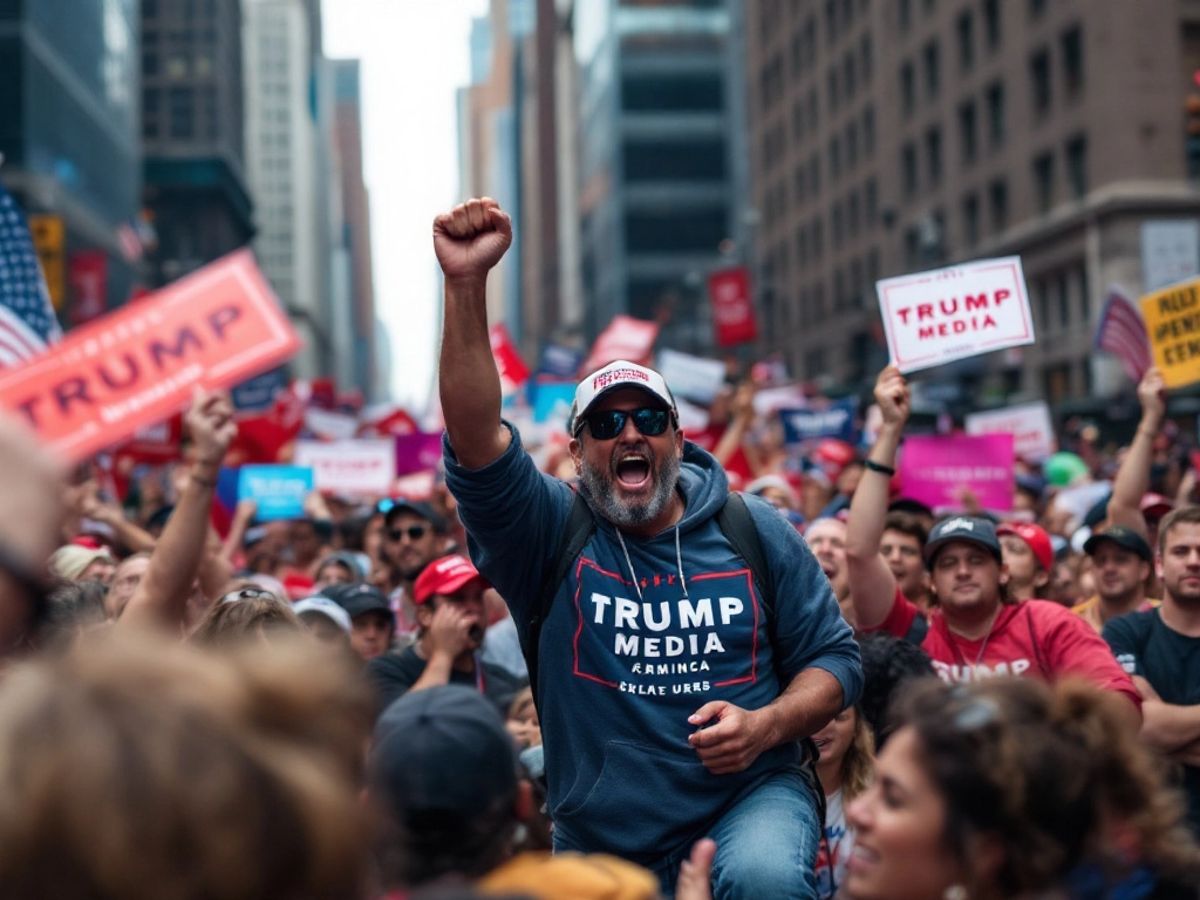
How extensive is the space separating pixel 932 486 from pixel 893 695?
6.30 m

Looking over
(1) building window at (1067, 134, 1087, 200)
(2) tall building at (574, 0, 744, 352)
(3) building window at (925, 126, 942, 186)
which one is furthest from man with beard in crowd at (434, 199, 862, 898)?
(2) tall building at (574, 0, 744, 352)

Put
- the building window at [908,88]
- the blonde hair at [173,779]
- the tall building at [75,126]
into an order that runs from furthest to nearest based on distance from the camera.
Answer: the building window at [908,88] → the tall building at [75,126] → the blonde hair at [173,779]

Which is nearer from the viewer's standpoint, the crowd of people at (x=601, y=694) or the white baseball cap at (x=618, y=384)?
the crowd of people at (x=601, y=694)

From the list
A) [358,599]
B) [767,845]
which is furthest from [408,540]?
[767,845]

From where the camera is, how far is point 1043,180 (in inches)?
1864

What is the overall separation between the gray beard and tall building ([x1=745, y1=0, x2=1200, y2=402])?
17.1 meters

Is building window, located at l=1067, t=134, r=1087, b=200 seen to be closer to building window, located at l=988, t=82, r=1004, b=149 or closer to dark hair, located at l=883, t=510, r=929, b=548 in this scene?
building window, located at l=988, t=82, r=1004, b=149

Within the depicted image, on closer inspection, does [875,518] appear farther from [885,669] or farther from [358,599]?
[358,599]

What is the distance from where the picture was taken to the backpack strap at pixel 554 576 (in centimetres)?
435

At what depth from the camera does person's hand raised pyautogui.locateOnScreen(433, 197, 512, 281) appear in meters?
4.32

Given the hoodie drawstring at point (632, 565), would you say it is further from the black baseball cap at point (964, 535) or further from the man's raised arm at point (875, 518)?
the black baseball cap at point (964, 535)

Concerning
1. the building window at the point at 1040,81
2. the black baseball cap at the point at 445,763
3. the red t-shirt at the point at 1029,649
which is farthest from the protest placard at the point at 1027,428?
the building window at the point at 1040,81

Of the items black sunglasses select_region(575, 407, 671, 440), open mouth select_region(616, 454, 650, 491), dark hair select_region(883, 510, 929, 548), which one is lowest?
dark hair select_region(883, 510, 929, 548)

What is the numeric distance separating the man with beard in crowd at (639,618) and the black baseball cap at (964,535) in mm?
1733
